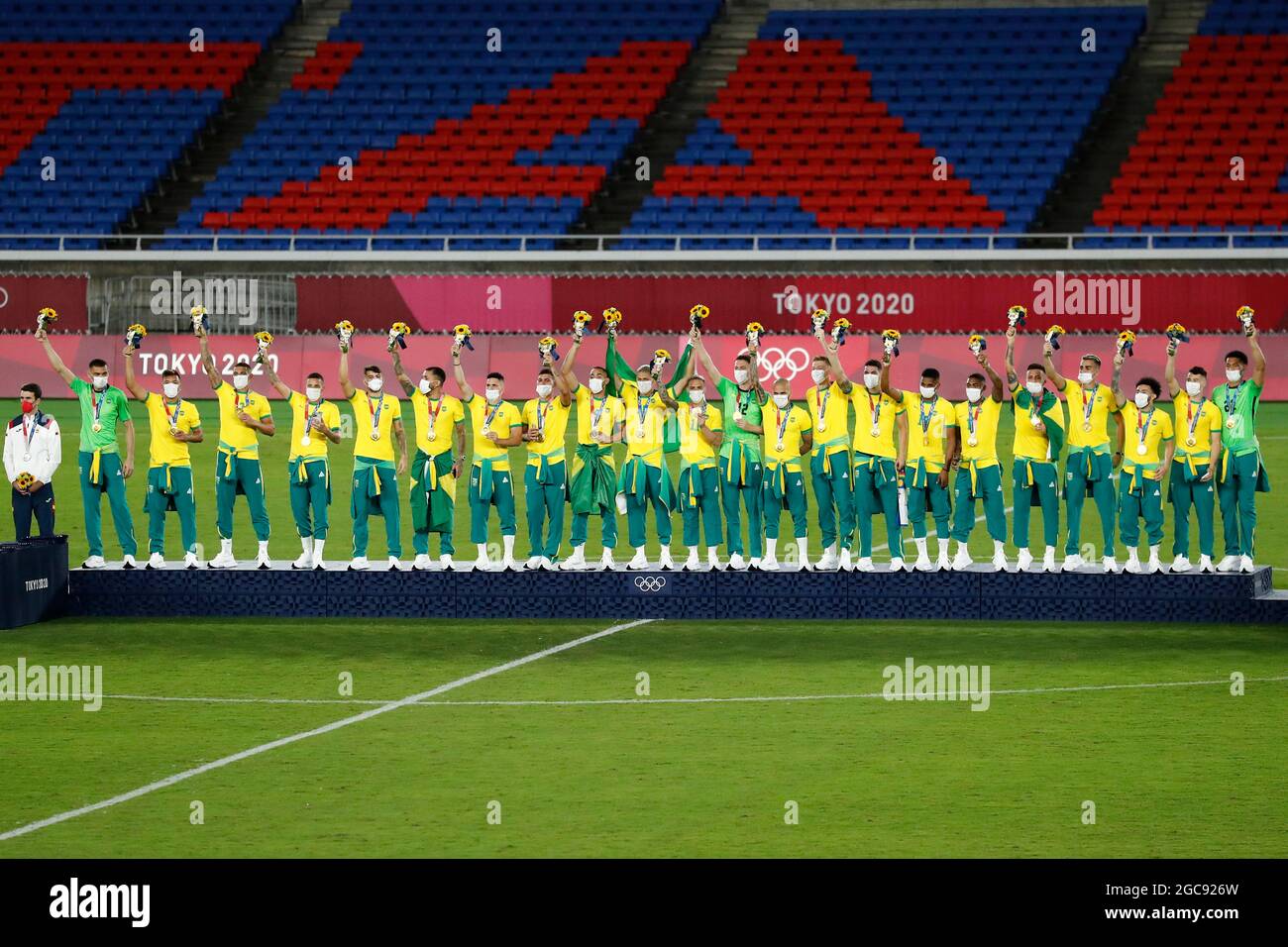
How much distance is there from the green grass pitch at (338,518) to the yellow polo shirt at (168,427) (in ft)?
8.13

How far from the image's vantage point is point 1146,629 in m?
17.6

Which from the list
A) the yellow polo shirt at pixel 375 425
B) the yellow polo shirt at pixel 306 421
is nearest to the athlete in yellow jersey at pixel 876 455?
the yellow polo shirt at pixel 375 425

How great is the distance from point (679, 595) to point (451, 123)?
26826mm

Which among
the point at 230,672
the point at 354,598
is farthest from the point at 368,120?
the point at 230,672

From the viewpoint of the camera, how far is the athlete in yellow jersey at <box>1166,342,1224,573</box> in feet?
59.1

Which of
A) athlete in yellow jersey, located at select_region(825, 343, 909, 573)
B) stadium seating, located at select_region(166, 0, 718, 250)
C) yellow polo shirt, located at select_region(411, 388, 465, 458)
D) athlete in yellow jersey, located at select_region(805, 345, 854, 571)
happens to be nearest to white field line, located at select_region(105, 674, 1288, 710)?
athlete in yellow jersey, located at select_region(825, 343, 909, 573)

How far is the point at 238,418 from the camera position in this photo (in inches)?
742

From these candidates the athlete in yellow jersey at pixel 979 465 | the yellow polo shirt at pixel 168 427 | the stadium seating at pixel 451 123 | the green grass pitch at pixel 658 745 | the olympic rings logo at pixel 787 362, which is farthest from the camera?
the stadium seating at pixel 451 123

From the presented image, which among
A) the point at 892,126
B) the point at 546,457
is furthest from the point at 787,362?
the point at 546,457

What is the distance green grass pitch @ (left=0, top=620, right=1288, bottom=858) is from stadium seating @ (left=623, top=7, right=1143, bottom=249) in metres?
21.3

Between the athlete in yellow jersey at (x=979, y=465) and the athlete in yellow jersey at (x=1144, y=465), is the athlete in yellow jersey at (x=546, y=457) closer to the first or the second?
the athlete in yellow jersey at (x=979, y=465)

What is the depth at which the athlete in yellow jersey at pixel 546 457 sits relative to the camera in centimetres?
1855

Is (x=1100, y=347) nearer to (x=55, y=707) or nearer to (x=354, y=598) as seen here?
(x=354, y=598)

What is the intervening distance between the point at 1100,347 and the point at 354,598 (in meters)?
17.4
